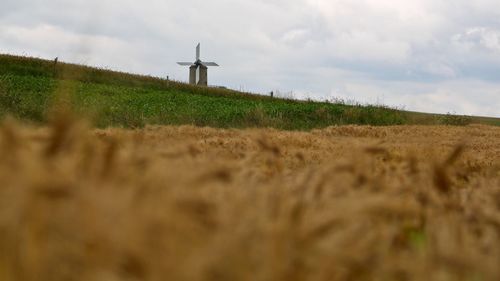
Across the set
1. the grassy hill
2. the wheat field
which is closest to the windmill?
the grassy hill

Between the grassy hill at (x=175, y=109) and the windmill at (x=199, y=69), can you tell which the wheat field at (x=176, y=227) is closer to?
the grassy hill at (x=175, y=109)

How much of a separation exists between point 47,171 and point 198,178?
0.22m

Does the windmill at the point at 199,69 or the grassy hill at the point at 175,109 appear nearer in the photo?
the grassy hill at the point at 175,109

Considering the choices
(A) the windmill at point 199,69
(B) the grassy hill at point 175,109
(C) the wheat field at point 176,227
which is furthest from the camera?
(A) the windmill at point 199,69

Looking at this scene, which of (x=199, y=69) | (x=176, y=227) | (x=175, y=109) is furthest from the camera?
(x=199, y=69)

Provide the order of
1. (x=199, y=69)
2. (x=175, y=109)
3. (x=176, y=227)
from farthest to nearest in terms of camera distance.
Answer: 1. (x=199, y=69)
2. (x=175, y=109)
3. (x=176, y=227)

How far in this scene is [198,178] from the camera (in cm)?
117

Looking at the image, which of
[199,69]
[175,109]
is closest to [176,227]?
[175,109]

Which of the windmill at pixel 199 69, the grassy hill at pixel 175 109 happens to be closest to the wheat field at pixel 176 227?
the grassy hill at pixel 175 109

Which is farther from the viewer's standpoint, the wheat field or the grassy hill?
the grassy hill

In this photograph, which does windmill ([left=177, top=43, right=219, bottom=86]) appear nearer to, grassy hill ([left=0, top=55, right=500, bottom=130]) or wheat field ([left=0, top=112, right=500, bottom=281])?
grassy hill ([left=0, top=55, right=500, bottom=130])

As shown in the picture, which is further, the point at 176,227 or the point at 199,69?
the point at 199,69

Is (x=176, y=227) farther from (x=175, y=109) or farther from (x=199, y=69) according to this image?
(x=199, y=69)

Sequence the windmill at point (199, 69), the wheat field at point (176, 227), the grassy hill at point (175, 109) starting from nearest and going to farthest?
1. the wheat field at point (176, 227)
2. the grassy hill at point (175, 109)
3. the windmill at point (199, 69)
